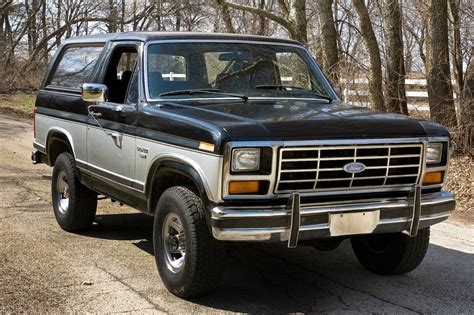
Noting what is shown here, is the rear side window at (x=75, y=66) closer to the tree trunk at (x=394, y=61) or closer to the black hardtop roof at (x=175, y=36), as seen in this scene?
the black hardtop roof at (x=175, y=36)

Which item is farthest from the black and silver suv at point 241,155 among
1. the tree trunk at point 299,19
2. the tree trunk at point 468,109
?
the tree trunk at point 299,19

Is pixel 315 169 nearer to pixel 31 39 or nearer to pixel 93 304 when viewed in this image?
pixel 93 304

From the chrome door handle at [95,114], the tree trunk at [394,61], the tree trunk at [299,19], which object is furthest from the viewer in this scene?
the tree trunk at [299,19]

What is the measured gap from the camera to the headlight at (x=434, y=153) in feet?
15.6

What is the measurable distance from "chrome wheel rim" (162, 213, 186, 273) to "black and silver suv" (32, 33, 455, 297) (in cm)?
1

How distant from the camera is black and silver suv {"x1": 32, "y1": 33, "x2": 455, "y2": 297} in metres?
4.20

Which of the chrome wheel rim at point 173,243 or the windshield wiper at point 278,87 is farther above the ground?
the windshield wiper at point 278,87

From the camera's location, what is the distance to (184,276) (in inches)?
178

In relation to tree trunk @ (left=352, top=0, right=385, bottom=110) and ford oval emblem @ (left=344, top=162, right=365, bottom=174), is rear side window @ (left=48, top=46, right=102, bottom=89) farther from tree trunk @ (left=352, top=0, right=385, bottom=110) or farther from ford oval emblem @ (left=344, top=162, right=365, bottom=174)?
tree trunk @ (left=352, top=0, right=385, bottom=110)

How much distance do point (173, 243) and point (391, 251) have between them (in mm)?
1843

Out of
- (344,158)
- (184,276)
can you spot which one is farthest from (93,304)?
(344,158)

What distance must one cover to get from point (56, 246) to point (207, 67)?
2180mm

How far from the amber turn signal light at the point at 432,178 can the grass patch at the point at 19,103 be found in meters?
16.5

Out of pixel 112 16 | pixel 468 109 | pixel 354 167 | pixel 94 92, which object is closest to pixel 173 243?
pixel 354 167
